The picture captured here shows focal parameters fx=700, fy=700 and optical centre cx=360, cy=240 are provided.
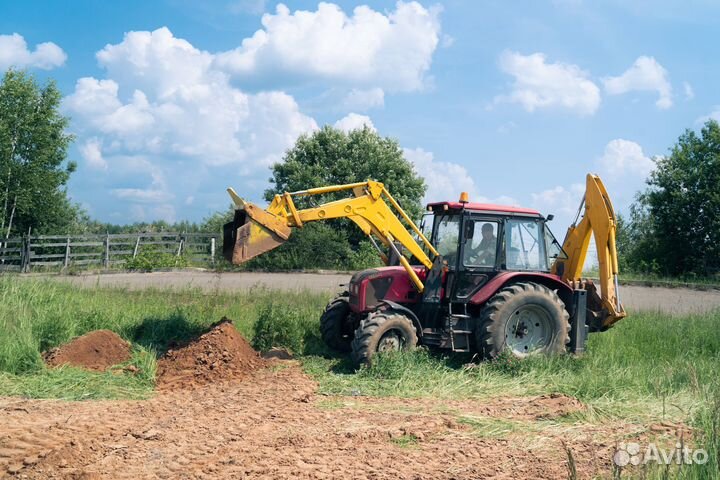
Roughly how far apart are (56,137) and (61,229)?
424cm

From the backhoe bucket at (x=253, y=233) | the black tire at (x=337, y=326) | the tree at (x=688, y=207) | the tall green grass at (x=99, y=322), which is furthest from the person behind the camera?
the tree at (x=688, y=207)

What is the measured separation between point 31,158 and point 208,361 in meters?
25.6

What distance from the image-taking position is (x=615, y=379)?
8898mm

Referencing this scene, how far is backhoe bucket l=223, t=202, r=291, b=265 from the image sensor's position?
9.88m

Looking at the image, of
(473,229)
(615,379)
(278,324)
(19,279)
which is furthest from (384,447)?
(19,279)

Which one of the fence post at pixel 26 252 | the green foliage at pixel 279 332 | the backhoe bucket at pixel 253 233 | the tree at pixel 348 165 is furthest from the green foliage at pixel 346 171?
the backhoe bucket at pixel 253 233

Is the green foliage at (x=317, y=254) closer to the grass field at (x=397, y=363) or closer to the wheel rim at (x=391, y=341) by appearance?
the grass field at (x=397, y=363)

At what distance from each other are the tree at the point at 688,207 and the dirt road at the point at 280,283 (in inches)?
187

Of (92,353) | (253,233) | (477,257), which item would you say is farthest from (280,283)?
(477,257)

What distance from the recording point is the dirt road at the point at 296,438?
19.3ft

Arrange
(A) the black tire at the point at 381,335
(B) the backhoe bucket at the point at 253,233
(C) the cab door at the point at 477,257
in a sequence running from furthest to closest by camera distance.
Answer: (C) the cab door at the point at 477,257 → (B) the backhoe bucket at the point at 253,233 → (A) the black tire at the point at 381,335

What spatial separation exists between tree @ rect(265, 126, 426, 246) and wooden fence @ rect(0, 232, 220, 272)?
4533 mm

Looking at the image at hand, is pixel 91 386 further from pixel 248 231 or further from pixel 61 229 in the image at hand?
pixel 61 229

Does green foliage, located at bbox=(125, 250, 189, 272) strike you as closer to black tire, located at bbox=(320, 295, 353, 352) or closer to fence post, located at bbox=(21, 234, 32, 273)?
fence post, located at bbox=(21, 234, 32, 273)
